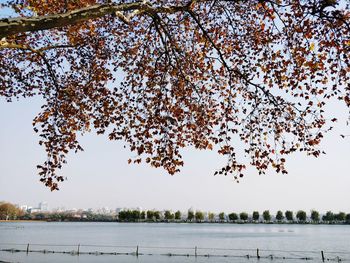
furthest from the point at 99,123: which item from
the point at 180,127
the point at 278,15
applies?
the point at 278,15

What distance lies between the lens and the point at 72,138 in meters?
13.8

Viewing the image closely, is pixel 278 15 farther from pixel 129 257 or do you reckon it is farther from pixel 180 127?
pixel 129 257

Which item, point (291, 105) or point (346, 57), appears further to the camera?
point (291, 105)

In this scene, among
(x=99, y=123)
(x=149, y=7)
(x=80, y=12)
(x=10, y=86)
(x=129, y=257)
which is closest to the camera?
(x=80, y=12)

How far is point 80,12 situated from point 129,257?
36488 millimetres

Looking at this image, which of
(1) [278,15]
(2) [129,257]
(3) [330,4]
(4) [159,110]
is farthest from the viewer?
(2) [129,257]

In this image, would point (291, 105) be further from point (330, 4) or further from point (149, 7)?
point (149, 7)

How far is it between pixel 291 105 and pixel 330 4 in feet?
10.8

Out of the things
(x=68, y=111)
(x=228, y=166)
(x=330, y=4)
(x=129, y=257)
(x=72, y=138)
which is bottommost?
(x=129, y=257)

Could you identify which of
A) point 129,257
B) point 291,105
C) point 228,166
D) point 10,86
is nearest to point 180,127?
point 228,166

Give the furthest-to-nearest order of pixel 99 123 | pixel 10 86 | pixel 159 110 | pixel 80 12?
pixel 10 86 → pixel 99 123 → pixel 159 110 → pixel 80 12

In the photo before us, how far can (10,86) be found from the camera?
51.5ft

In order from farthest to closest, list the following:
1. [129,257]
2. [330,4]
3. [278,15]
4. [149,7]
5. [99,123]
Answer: [129,257]
[99,123]
[278,15]
[149,7]
[330,4]

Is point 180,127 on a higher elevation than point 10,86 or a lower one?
lower
